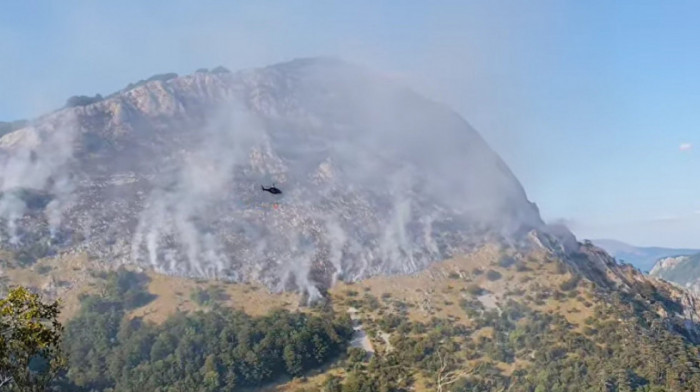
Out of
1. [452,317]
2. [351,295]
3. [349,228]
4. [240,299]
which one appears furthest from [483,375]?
[349,228]

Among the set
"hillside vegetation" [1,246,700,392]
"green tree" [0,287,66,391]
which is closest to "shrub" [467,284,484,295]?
"hillside vegetation" [1,246,700,392]

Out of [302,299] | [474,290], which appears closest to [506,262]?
[474,290]

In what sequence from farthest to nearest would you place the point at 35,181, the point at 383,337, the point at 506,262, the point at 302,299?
the point at 35,181 < the point at 506,262 < the point at 302,299 < the point at 383,337

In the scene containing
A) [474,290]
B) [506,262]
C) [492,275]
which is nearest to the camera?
[474,290]

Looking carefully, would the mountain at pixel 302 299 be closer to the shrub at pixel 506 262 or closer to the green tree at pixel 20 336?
the shrub at pixel 506 262

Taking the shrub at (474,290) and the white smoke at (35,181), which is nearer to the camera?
the shrub at (474,290)

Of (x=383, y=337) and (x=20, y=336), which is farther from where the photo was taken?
(x=383, y=337)

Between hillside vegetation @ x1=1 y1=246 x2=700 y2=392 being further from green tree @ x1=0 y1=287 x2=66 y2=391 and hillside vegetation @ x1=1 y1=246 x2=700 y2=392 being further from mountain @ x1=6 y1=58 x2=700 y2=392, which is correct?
green tree @ x1=0 y1=287 x2=66 y2=391

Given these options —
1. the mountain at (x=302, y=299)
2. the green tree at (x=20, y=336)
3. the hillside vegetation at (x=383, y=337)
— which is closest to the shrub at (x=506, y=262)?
the mountain at (x=302, y=299)

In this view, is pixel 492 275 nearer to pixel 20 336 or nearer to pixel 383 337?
pixel 383 337

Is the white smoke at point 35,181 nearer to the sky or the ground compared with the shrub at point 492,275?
nearer to the sky

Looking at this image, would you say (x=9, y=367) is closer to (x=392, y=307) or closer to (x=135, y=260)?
(x=392, y=307)

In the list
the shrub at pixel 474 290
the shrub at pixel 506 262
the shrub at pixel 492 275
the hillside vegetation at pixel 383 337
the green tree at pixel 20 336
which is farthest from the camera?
the shrub at pixel 506 262

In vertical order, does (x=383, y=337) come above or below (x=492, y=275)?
below
